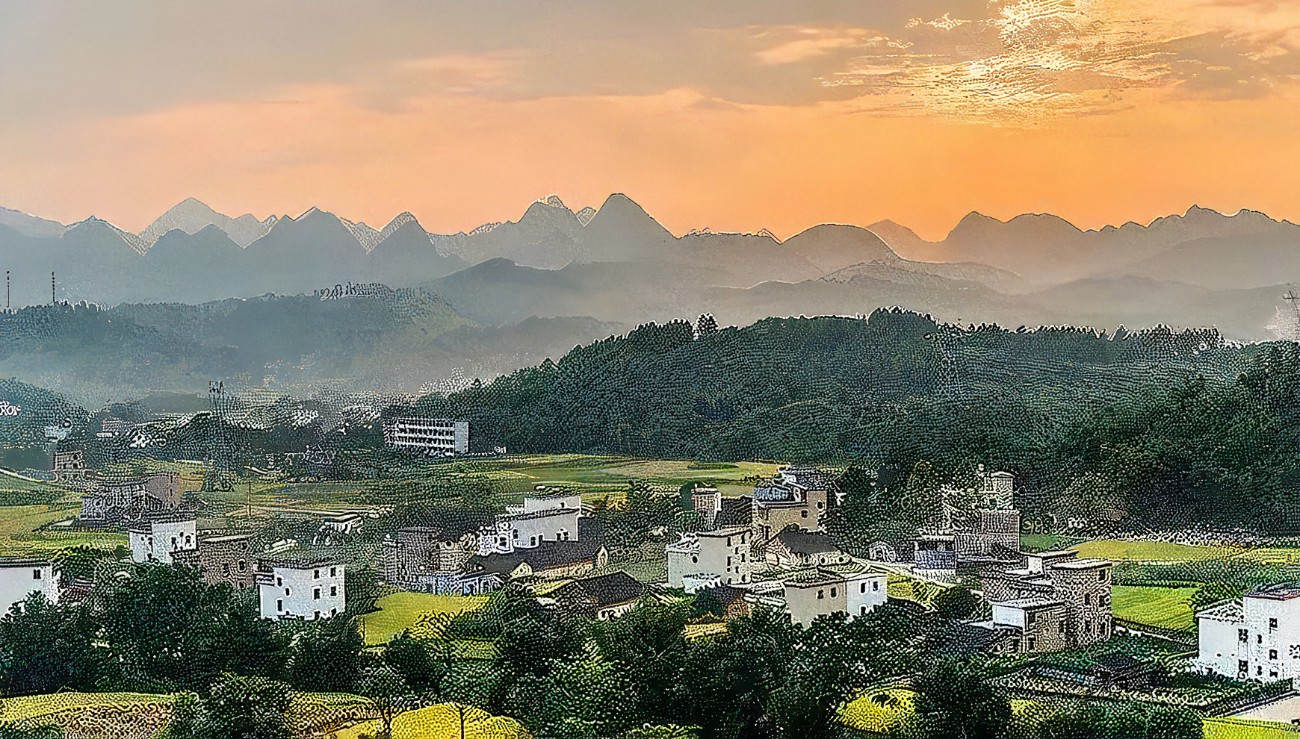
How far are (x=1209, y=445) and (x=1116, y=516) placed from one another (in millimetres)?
553

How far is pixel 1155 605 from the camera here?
6305 mm

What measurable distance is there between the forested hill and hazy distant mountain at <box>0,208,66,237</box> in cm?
256

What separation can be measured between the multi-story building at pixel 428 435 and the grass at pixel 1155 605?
3.76m

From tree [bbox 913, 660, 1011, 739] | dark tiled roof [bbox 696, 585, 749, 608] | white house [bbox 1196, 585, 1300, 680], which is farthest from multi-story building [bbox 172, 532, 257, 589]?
white house [bbox 1196, 585, 1300, 680]

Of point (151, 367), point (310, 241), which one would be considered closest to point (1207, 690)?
point (310, 241)

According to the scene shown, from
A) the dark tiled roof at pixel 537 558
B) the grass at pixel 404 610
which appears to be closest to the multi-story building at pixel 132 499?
the grass at pixel 404 610

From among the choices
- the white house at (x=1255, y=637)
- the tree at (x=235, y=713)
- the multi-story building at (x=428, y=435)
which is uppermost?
the multi-story building at (x=428, y=435)

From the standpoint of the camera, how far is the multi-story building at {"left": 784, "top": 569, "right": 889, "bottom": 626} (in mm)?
6098

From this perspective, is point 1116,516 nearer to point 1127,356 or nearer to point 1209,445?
point 1209,445

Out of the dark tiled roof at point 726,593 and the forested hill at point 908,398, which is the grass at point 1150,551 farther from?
the dark tiled roof at point 726,593

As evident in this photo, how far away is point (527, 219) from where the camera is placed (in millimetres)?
9078

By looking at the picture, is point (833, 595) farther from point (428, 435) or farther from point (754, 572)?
point (428, 435)

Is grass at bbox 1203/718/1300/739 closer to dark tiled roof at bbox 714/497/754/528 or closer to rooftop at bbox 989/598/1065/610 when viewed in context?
rooftop at bbox 989/598/1065/610

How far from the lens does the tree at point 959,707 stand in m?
4.88
